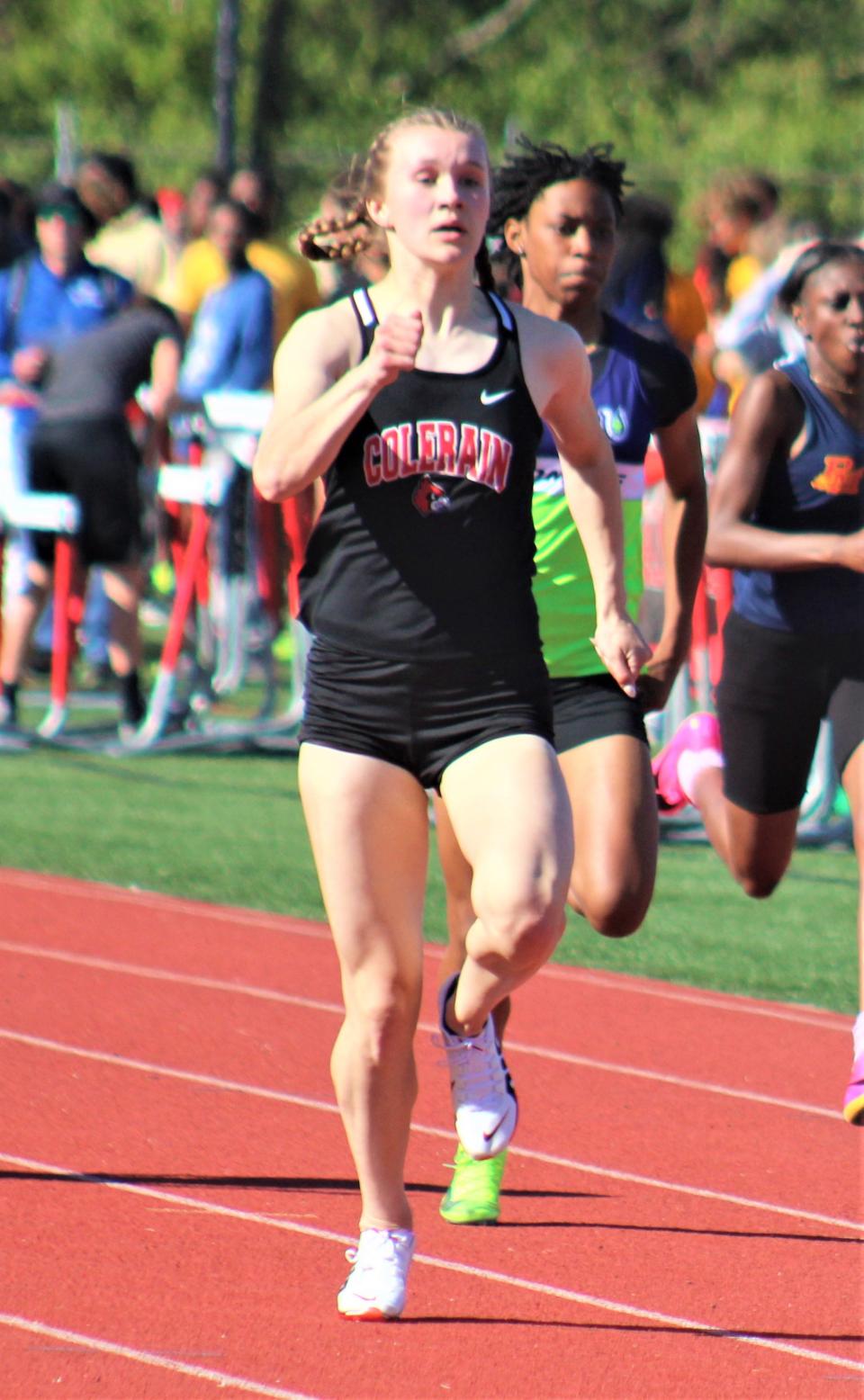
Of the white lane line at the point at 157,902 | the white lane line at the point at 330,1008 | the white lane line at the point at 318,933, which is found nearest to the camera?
the white lane line at the point at 330,1008

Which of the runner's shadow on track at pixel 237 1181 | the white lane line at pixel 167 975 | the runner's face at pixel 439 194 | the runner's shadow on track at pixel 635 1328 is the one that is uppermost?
the runner's face at pixel 439 194

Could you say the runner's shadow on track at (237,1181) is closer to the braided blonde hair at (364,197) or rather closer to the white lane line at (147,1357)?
the white lane line at (147,1357)

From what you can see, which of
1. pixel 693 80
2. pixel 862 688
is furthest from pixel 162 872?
pixel 693 80

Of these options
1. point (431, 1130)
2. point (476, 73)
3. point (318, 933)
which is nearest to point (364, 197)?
point (431, 1130)

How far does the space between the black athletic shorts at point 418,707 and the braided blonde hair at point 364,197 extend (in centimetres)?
76

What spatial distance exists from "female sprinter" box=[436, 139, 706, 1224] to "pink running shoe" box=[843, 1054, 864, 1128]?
70cm

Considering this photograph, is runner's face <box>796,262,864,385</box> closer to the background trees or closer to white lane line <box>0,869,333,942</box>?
white lane line <box>0,869,333,942</box>

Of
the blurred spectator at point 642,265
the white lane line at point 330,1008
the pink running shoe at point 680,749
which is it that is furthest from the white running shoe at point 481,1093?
the blurred spectator at point 642,265

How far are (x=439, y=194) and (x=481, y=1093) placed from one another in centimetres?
164

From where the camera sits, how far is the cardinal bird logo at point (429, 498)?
12.5 ft

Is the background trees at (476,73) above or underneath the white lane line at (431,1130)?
above

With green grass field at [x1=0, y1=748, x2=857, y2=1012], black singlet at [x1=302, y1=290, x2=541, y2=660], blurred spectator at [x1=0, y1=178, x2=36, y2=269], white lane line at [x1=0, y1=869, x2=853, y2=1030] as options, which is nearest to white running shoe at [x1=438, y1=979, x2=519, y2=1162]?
black singlet at [x1=302, y1=290, x2=541, y2=660]

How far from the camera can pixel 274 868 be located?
853 centimetres

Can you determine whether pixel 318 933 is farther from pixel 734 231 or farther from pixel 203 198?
pixel 734 231
